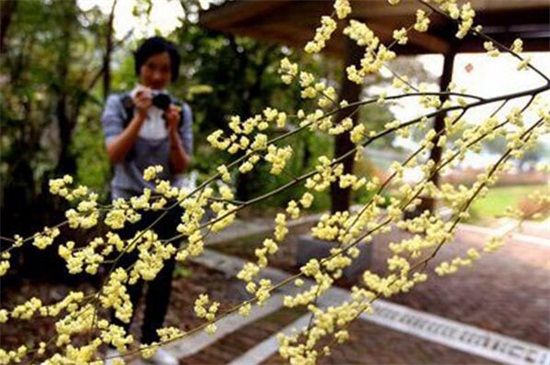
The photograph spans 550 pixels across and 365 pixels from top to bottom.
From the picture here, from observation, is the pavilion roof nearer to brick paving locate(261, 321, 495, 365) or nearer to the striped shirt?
the striped shirt

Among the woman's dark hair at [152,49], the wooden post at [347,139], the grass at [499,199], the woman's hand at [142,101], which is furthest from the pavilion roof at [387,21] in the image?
the grass at [499,199]

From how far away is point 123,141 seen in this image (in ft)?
8.17

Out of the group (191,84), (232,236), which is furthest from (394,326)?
(191,84)

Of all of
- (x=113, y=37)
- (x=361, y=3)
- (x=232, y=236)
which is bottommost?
(x=232, y=236)

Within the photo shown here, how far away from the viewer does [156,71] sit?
263 cm

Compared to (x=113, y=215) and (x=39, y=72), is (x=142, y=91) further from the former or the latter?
(x=39, y=72)

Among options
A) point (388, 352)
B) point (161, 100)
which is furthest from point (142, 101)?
point (388, 352)

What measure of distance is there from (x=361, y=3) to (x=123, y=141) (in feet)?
7.72

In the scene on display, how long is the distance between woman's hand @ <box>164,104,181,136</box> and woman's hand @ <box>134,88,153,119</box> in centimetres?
11

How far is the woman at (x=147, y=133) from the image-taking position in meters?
2.50

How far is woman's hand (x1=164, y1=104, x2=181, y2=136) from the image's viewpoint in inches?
101

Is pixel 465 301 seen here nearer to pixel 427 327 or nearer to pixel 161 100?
pixel 427 327

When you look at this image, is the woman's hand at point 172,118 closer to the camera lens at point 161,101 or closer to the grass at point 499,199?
the camera lens at point 161,101

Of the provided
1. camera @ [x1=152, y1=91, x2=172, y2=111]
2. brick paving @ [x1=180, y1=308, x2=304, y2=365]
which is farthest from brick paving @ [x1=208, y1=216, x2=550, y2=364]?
camera @ [x1=152, y1=91, x2=172, y2=111]
